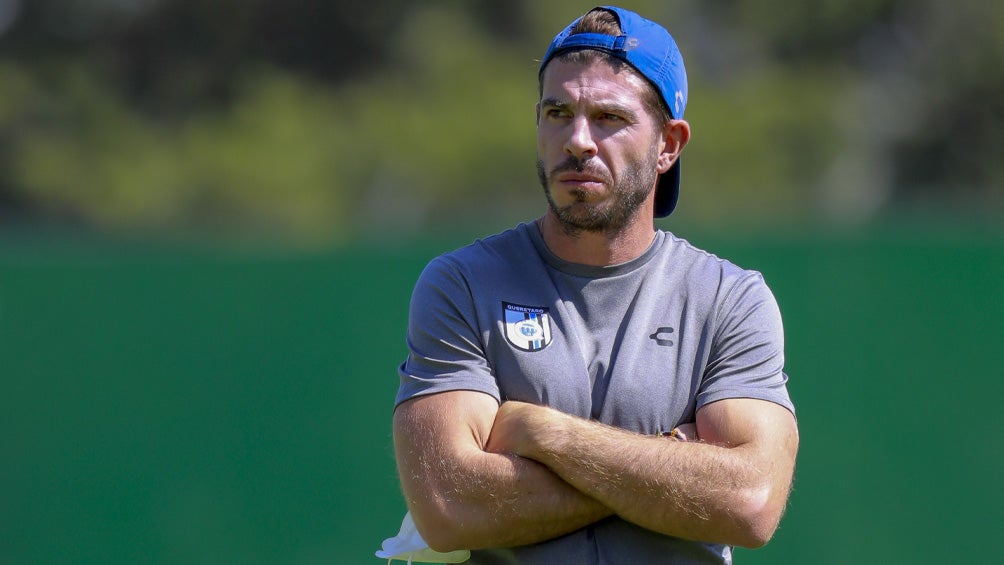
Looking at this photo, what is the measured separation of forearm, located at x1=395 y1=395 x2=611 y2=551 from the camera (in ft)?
10.7

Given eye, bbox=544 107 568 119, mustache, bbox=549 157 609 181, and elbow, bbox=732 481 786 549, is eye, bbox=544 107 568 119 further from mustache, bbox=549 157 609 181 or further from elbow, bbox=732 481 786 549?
elbow, bbox=732 481 786 549

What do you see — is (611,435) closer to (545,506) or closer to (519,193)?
(545,506)

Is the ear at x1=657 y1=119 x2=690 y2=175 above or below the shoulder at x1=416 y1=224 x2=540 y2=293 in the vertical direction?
above

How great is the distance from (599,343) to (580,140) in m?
0.51

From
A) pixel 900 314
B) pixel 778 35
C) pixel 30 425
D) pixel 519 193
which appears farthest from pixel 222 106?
pixel 900 314

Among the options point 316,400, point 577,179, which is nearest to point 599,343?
point 577,179

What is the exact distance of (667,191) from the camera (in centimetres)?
388

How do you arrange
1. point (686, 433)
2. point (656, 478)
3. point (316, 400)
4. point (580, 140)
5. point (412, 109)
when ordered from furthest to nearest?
point (412, 109)
point (316, 400)
point (580, 140)
point (686, 433)
point (656, 478)

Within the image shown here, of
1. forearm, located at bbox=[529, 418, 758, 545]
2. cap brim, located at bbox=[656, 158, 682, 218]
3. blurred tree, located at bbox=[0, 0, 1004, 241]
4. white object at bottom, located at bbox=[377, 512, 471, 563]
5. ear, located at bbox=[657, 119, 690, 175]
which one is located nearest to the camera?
forearm, located at bbox=[529, 418, 758, 545]

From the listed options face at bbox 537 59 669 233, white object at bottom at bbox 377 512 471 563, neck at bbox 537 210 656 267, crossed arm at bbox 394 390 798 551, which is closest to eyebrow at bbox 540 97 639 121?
face at bbox 537 59 669 233

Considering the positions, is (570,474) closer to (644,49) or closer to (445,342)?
(445,342)

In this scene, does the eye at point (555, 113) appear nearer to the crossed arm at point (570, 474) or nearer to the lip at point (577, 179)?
the lip at point (577, 179)

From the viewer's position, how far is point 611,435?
3.26 m

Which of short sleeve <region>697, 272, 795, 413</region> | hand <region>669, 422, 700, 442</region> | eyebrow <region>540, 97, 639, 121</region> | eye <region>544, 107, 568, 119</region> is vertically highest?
eyebrow <region>540, 97, 639, 121</region>
